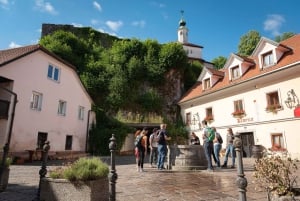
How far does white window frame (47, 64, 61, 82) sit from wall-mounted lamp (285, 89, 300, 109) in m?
17.1

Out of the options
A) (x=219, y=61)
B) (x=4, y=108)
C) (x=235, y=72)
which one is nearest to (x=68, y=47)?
(x=4, y=108)

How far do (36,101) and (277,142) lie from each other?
1728 cm

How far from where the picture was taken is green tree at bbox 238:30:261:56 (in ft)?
129

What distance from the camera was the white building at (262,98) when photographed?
1568 cm

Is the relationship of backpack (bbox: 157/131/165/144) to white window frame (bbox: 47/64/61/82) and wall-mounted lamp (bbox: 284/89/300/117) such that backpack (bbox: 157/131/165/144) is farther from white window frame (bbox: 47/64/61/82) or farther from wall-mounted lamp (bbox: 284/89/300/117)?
white window frame (bbox: 47/64/61/82)

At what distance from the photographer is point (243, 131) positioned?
63.4 ft

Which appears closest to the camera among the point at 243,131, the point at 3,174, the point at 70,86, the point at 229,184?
the point at 3,174

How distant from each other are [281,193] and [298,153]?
1312 centimetres

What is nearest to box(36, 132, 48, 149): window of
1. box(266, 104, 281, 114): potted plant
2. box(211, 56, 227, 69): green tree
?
box(266, 104, 281, 114): potted plant

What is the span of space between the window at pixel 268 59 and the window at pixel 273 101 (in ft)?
7.73

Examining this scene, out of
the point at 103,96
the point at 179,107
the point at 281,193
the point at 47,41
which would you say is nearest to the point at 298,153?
the point at 281,193

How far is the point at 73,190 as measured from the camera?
5.05 metres

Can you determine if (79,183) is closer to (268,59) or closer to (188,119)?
(268,59)

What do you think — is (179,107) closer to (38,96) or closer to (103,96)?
(103,96)
